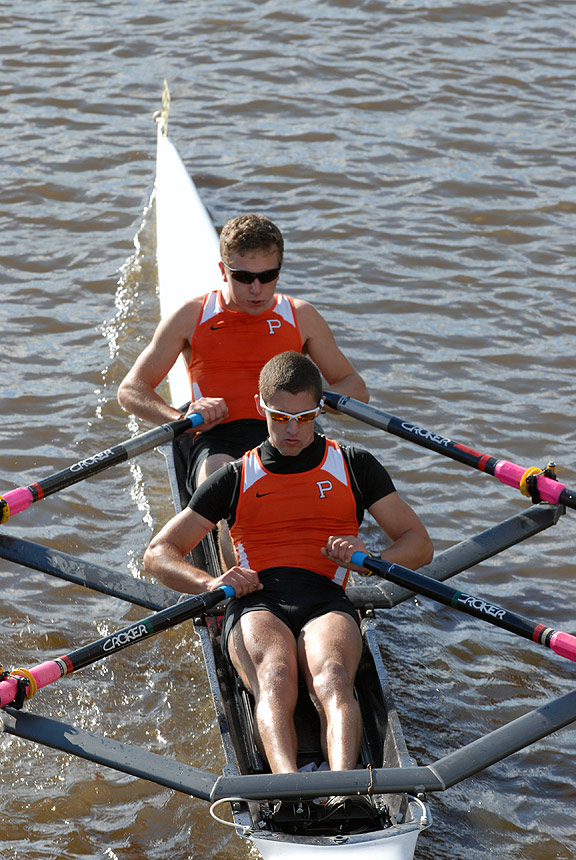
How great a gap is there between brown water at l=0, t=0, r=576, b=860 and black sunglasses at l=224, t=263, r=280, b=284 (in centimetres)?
180

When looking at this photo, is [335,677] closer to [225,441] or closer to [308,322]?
[225,441]

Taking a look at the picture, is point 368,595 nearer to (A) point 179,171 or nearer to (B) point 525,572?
(B) point 525,572

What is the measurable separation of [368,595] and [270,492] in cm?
63

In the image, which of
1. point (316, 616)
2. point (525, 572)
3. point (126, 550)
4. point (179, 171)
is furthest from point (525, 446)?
point (179, 171)

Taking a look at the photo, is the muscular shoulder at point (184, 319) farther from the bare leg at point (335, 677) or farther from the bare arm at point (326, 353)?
the bare leg at point (335, 677)

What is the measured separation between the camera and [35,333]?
8344 mm

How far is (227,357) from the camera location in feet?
19.0

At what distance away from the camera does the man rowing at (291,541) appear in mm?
4219

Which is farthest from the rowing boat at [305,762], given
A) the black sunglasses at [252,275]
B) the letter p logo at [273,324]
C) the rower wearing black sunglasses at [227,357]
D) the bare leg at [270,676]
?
the black sunglasses at [252,275]

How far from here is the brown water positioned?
4895mm

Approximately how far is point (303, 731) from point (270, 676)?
0.44 metres

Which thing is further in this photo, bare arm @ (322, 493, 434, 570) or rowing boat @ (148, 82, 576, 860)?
bare arm @ (322, 493, 434, 570)

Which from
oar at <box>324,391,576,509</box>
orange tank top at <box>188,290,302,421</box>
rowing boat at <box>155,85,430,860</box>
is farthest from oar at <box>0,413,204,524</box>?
oar at <box>324,391,576,509</box>

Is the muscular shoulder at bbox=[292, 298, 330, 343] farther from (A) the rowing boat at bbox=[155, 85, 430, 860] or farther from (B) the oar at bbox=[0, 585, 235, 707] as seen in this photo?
(B) the oar at bbox=[0, 585, 235, 707]
